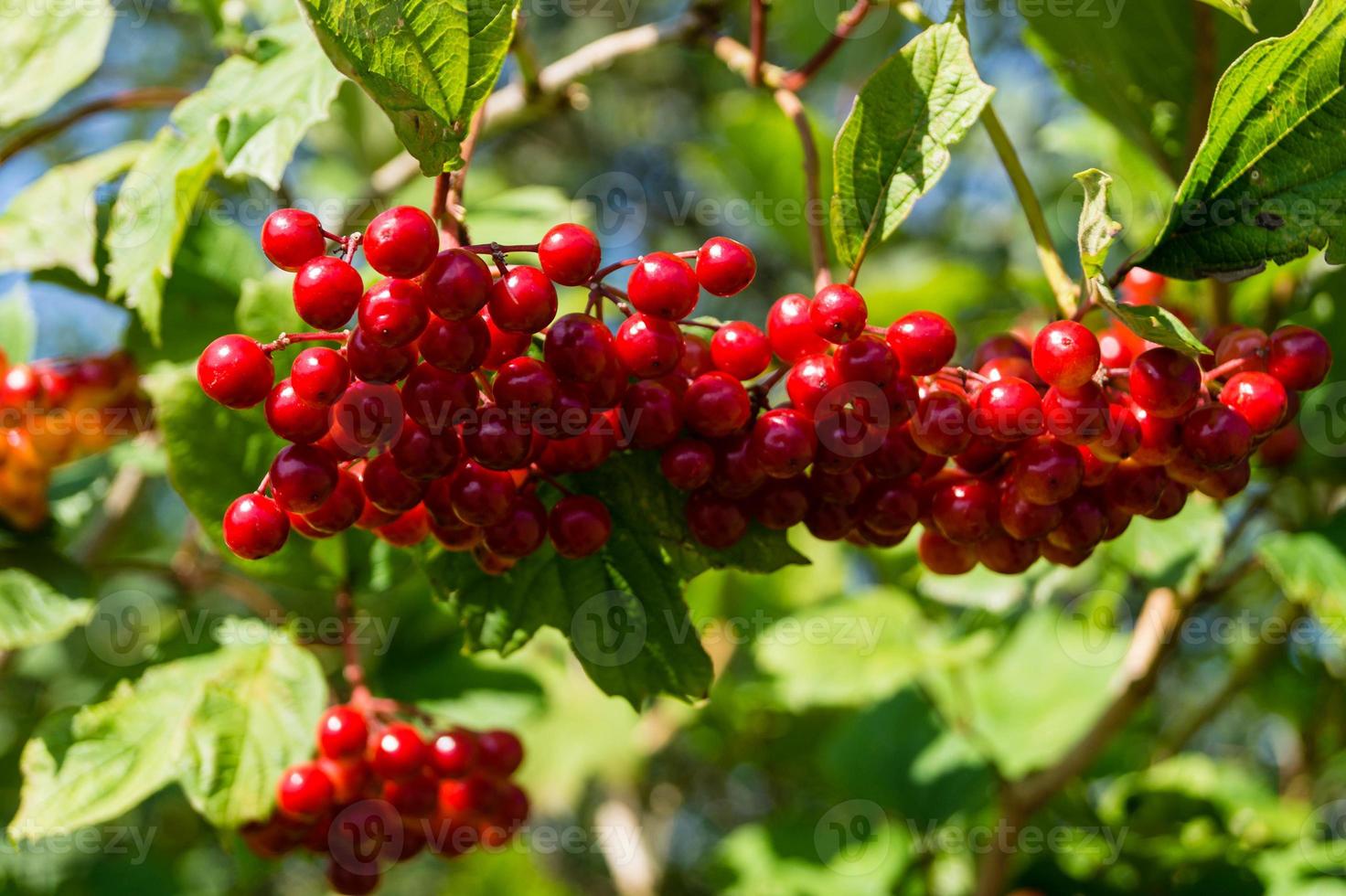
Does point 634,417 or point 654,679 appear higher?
point 634,417

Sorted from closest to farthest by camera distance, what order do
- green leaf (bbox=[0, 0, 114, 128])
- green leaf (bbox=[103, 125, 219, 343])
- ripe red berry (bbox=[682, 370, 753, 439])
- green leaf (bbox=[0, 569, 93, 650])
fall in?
ripe red berry (bbox=[682, 370, 753, 439])
green leaf (bbox=[103, 125, 219, 343])
green leaf (bbox=[0, 569, 93, 650])
green leaf (bbox=[0, 0, 114, 128])

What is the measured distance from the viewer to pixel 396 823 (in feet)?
4.69

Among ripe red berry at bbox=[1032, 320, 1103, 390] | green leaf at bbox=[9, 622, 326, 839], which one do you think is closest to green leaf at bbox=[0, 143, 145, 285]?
green leaf at bbox=[9, 622, 326, 839]

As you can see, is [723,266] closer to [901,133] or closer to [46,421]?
[901,133]


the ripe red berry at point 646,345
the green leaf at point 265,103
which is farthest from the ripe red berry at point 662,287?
the green leaf at point 265,103

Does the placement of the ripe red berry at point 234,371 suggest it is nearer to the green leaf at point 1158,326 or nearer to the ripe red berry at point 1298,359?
the green leaf at point 1158,326

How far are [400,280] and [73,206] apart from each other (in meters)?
0.95

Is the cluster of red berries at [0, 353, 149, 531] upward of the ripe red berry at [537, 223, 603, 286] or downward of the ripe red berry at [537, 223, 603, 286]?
downward

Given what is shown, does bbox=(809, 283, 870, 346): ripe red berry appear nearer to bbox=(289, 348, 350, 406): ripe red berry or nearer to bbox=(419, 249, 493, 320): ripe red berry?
bbox=(419, 249, 493, 320): ripe red berry

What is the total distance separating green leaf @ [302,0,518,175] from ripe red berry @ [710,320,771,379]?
0.28m

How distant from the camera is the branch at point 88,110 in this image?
1.68m

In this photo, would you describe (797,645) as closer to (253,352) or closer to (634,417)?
(634,417)

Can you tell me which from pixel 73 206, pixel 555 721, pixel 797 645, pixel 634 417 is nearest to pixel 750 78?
pixel 634 417

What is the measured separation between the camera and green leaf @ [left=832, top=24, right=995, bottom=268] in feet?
3.36
